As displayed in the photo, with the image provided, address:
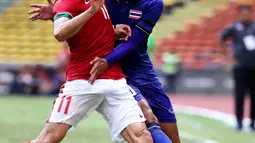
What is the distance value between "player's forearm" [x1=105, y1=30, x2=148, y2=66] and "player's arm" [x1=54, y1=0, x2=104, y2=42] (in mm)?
525

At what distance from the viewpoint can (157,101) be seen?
7043 millimetres

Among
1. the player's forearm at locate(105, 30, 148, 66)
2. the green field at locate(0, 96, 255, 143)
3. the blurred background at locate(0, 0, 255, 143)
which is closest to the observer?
the player's forearm at locate(105, 30, 148, 66)

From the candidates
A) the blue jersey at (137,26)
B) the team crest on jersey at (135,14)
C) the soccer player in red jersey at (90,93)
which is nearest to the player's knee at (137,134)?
the soccer player in red jersey at (90,93)

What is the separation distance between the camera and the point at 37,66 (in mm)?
23969

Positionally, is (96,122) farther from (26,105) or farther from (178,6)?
(178,6)

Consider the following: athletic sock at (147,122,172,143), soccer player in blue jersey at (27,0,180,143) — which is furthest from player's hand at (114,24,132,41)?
athletic sock at (147,122,172,143)

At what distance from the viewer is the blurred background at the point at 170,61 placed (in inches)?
787

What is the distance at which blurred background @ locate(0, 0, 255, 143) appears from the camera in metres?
20.0

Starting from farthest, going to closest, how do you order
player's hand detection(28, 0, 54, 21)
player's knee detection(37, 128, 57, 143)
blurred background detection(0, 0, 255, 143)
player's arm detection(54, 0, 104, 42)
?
blurred background detection(0, 0, 255, 143), player's hand detection(28, 0, 54, 21), player's knee detection(37, 128, 57, 143), player's arm detection(54, 0, 104, 42)

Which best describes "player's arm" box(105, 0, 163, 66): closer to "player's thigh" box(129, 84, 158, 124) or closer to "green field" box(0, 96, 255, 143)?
"player's thigh" box(129, 84, 158, 124)

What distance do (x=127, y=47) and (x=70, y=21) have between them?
798 millimetres

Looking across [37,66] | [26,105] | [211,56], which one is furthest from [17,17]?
[26,105]

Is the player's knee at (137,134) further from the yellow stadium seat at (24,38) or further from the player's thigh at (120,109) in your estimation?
the yellow stadium seat at (24,38)

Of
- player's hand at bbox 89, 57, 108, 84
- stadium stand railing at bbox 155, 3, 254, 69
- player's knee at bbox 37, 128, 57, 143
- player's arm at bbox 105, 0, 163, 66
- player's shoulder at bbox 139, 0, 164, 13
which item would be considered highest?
player's shoulder at bbox 139, 0, 164, 13
